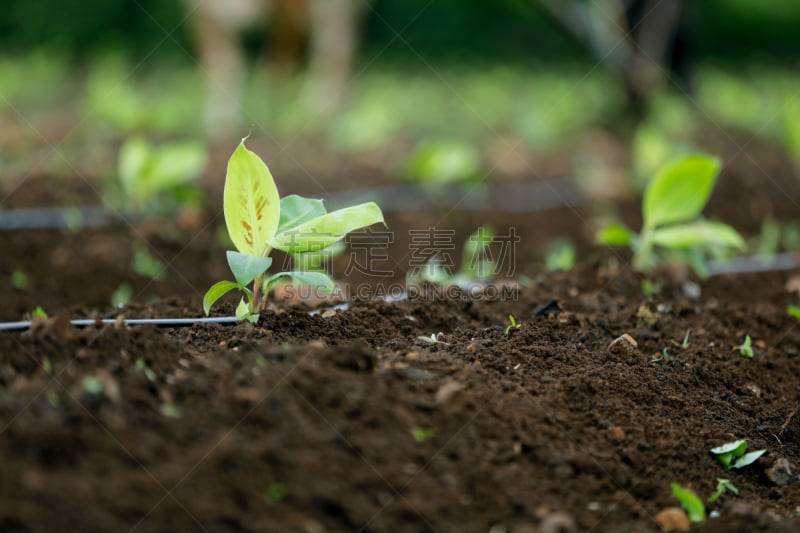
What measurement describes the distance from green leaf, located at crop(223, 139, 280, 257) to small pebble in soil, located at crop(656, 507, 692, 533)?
0.83 meters

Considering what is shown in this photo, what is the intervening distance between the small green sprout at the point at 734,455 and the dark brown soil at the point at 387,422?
17 mm

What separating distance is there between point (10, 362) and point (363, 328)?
1.98 ft

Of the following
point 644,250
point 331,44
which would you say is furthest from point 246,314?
point 331,44

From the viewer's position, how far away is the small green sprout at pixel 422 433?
1.10 meters

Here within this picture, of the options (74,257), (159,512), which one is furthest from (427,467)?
(74,257)

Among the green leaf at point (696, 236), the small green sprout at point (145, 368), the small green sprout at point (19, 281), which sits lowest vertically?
the small green sprout at point (19, 281)

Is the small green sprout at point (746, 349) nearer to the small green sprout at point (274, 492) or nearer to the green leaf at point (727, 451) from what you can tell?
the green leaf at point (727, 451)

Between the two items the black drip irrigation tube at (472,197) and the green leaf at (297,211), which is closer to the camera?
the green leaf at (297,211)

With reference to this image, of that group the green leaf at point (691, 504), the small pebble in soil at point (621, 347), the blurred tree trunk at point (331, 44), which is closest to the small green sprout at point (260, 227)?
the small pebble in soil at point (621, 347)

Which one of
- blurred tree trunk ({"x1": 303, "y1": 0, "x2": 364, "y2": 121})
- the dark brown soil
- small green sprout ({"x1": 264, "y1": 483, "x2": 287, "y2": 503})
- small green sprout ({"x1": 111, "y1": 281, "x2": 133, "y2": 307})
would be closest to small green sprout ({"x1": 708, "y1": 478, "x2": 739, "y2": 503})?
the dark brown soil

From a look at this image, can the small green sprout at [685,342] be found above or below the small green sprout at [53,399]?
below

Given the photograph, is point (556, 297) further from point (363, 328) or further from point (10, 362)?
point (10, 362)

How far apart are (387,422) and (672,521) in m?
0.41

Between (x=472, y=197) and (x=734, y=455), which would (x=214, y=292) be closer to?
(x=734, y=455)
